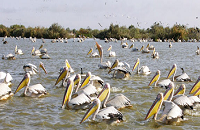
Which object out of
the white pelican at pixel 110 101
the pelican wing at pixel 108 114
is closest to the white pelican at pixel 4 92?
the white pelican at pixel 110 101

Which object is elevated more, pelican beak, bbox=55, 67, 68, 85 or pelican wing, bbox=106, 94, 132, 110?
pelican beak, bbox=55, 67, 68, 85

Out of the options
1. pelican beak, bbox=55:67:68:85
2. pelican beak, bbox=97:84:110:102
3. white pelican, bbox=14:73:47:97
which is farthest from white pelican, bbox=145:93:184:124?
pelican beak, bbox=55:67:68:85

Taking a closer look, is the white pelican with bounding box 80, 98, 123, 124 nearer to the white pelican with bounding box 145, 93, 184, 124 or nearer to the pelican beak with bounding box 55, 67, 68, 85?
the white pelican with bounding box 145, 93, 184, 124

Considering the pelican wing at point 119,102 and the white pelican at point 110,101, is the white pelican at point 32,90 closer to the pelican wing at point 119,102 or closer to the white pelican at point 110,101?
the white pelican at point 110,101

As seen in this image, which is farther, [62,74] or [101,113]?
[62,74]

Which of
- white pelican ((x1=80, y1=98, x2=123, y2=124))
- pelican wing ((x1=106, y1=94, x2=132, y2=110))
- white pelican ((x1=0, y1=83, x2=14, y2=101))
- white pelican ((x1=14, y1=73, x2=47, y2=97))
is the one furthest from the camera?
white pelican ((x1=14, y1=73, x2=47, y2=97))

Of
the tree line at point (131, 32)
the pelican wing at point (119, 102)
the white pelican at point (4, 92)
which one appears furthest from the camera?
the tree line at point (131, 32)

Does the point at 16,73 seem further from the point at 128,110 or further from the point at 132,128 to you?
the point at 132,128

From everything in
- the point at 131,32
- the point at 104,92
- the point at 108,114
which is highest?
the point at 131,32

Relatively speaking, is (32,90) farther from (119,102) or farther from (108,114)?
(108,114)

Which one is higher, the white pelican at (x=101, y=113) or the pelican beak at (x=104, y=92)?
the pelican beak at (x=104, y=92)

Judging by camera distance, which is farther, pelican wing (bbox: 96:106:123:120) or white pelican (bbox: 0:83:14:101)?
white pelican (bbox: 0:83:14:101)

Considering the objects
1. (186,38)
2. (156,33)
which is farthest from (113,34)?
(186,38)

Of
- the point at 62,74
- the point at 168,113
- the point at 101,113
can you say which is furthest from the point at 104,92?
the point at 62,74
